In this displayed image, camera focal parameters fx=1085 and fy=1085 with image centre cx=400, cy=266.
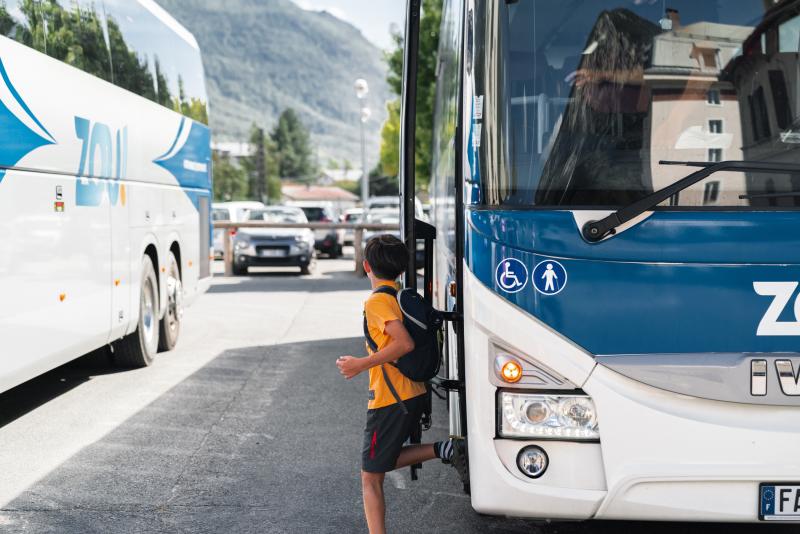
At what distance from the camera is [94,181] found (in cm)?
888

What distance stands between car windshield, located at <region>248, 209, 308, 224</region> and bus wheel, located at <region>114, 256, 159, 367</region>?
17328 millimetres

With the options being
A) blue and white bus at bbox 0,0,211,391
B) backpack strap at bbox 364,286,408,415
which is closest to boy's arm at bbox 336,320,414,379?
backpack strap at bbox 364,286,408,415

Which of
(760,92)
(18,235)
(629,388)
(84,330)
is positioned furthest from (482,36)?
(84,330)

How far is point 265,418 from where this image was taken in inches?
328

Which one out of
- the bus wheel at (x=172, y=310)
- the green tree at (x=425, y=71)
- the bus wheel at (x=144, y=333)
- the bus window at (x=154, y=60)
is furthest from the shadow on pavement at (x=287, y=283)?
the bus wheel at (x=144, y=333)

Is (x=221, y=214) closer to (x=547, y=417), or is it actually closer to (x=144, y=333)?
(x=144, y=333)

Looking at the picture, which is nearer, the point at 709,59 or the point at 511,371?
the point at 511,371

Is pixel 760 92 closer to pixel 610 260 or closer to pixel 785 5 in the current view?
pixel 785 5

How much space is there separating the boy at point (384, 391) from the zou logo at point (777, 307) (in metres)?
1.47

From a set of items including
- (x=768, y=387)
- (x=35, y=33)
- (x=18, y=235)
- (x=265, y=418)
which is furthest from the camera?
(x=265, y=418)

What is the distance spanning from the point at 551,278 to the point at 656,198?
0.50 metres

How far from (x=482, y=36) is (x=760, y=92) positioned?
116 cm

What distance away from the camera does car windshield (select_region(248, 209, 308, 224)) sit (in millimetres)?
28688

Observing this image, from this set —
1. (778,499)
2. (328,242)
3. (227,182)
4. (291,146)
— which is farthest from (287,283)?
(291,146)
